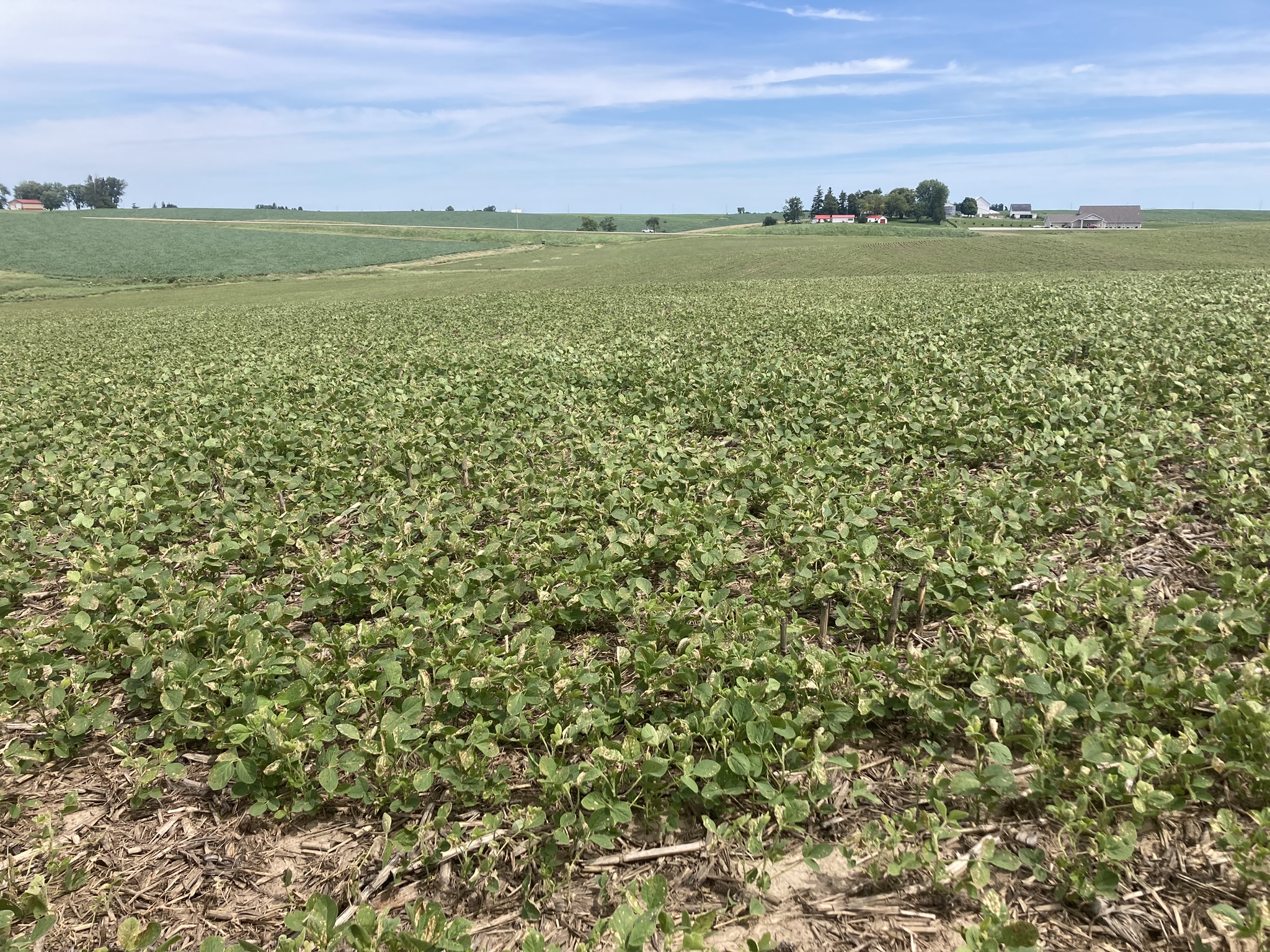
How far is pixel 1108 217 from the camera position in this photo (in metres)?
137

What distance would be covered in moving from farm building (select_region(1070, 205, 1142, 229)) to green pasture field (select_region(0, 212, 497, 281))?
123654 mm

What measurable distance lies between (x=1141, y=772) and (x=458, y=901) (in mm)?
2836

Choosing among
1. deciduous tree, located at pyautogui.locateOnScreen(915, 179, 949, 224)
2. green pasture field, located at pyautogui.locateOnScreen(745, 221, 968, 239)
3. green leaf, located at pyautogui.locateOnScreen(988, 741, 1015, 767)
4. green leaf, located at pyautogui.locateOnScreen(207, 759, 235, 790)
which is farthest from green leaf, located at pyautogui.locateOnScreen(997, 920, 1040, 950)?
deciduous tree, located at pyautogui.locateOnScreen(915, 179, 949, 224)

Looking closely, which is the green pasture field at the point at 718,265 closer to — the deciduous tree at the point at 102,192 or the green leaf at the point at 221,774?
the green leaf at the point at 221,774

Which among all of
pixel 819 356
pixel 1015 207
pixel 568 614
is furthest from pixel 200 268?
pixel 1015 207

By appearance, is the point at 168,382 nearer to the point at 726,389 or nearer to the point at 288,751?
the point at 726,389

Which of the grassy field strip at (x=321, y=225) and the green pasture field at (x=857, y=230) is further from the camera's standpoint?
the grassy field strip at (x=321, y=225)

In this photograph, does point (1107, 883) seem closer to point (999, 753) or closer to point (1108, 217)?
point (999, 753)

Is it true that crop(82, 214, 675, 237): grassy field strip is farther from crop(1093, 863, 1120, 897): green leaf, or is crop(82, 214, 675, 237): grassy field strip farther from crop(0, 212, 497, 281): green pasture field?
crop(1093, 863, 1120, 897): green leaf

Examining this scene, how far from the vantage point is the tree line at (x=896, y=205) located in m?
129

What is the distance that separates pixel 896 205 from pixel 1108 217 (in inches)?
1744

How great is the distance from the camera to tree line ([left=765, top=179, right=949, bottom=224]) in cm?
12862

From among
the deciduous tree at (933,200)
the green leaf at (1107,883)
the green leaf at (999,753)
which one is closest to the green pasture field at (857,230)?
the deciduous tree at (933,200)

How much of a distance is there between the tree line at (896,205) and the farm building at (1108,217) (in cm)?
2799
